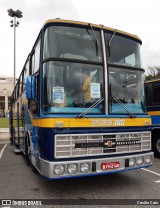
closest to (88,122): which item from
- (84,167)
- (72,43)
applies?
(84,167)

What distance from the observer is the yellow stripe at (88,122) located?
4.44 metres

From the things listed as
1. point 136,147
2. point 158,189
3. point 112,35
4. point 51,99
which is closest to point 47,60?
point 51,99

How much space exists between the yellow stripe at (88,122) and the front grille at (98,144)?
7.3 inches

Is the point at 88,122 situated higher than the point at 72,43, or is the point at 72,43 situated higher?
the point at 72,43

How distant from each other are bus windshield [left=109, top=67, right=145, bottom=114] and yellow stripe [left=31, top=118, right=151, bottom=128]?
204 millimetres

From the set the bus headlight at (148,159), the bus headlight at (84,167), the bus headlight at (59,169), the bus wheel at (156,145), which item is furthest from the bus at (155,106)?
the bus headlight at (59,169)

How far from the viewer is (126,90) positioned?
524 centimetres

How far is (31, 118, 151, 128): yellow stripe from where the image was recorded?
14.6 ft

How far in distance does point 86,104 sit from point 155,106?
4402 mm

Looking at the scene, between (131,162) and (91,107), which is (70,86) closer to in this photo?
(91,107)

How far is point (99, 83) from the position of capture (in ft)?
16.4

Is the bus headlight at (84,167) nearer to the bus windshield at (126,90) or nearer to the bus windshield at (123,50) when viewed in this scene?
the bus windshield at (126,90)

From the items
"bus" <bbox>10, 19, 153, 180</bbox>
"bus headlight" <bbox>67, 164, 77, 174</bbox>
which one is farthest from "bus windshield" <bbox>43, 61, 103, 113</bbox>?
"bus headlight" <bbox>67, 164, 77, 174</bbox>

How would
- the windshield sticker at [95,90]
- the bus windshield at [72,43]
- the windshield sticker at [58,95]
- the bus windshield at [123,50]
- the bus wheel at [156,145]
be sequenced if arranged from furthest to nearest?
the bus wheel at [156,145] < the bus windshield at [123,50] < the windshield sticker at [95,90] < the bus windshield at [72,43] < the windshield sticker at [58,95]
